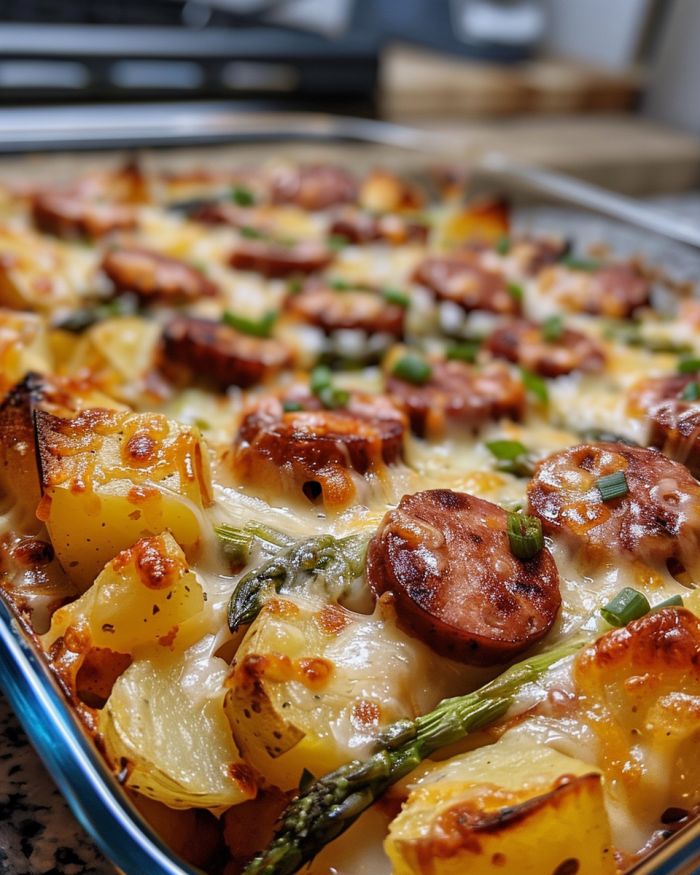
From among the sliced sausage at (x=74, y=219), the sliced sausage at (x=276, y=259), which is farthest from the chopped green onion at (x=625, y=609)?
the sliced sausage at (x=74, y=219)

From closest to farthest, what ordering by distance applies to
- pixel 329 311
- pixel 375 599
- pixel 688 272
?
1. pixel 375 599
2. pixel 329 311
3. pixel 688 272

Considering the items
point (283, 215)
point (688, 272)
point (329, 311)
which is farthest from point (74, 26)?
point (688, 272)

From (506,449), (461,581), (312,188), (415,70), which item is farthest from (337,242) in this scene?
(415,70)

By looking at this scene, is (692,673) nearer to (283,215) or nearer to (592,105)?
(283,215)

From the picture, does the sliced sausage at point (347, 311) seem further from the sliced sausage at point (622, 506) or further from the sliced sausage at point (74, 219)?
the sliced sausage at point (622, 506)

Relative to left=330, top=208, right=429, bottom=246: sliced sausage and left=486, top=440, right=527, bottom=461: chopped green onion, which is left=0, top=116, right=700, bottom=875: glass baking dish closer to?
left=330, top=208, right=429, bottom=246: sliced sausage

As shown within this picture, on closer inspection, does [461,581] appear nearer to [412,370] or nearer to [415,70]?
[412,370]
